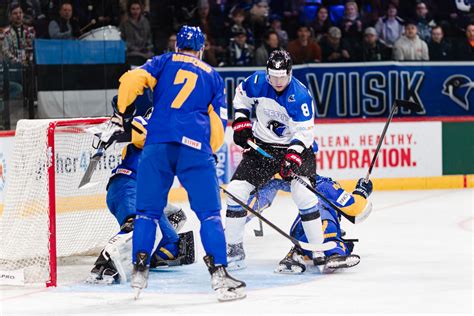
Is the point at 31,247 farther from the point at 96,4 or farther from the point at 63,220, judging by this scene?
the point at 96,4

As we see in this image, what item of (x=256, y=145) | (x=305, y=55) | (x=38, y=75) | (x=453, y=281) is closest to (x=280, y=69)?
(x=256, y=145)

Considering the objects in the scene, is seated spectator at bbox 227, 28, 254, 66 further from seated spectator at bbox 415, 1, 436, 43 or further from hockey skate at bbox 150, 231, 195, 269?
hockey skate at bbox 150, 231, 195, 269

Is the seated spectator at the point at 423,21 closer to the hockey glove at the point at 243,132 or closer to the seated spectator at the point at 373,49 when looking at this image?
the seated spectator at the point at 373,49

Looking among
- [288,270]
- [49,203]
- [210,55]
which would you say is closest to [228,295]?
[288,270]

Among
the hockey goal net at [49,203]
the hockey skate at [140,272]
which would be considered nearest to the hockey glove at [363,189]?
the hockey goal net at [49,203]

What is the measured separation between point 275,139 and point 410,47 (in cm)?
551

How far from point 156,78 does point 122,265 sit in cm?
110

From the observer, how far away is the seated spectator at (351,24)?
11.9 metres

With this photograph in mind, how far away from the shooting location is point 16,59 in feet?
30.6

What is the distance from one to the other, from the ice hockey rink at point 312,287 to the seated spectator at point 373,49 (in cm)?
368

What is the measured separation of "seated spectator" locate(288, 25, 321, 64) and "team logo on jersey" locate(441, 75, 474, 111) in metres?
1.32

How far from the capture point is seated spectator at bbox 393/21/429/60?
11688 millimetres

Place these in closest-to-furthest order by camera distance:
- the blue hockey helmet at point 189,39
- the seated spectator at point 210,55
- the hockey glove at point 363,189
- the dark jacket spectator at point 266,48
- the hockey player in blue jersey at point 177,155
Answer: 1. the hockey player in blue jersey at point 177,155
2. the blue hockey helmet at point 189,39
3. the hockey glove at point 363,189
4. the seated spectator at point 210,55
5. the dark jacket spectator at point 266,48

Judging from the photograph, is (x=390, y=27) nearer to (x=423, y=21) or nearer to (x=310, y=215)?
(x=423, y=21)
